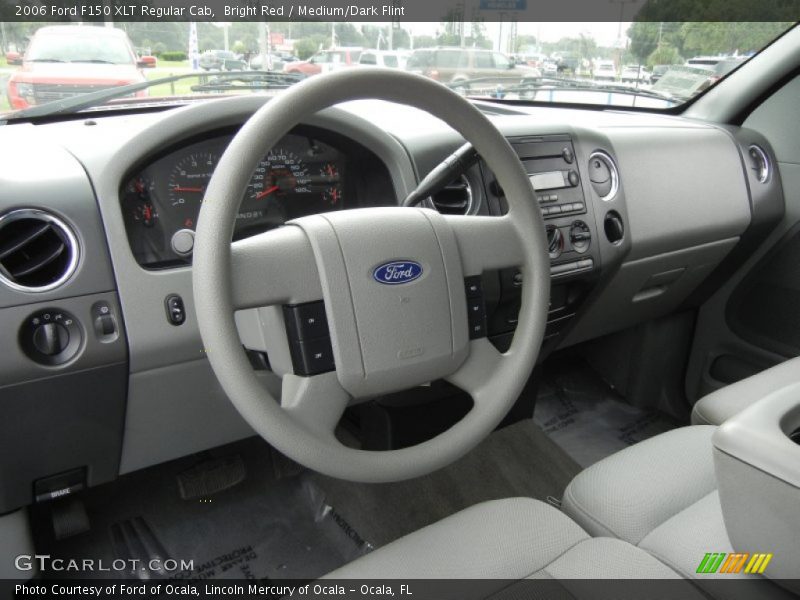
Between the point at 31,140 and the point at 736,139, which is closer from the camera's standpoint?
the point at 31,140

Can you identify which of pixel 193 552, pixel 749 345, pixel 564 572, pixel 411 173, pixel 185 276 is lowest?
pixel 193 552

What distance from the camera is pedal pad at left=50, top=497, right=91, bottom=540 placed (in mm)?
1624

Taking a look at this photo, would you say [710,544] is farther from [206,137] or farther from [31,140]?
[31,140]

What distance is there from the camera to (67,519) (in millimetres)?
1635

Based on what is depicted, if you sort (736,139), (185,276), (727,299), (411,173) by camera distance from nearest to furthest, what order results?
(185,276) < (411,173) < (736,139) < (727,299)

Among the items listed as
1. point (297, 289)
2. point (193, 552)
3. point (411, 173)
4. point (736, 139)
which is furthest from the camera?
point (736, 139)

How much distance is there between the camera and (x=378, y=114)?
5.97 feet

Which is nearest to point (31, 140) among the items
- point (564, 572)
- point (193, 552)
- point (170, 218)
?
point (170, 218)

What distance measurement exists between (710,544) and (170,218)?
111cm

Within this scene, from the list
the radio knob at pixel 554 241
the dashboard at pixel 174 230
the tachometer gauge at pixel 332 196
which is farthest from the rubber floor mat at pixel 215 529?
the radio knob at pixel 554 241

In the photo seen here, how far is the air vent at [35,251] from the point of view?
1.17 metres

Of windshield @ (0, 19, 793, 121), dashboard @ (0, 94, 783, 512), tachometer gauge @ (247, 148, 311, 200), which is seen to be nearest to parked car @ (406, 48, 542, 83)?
windshield @ (0, 19, 793, 121)

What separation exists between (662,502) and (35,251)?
1.17m

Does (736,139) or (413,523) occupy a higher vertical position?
(736,139)
